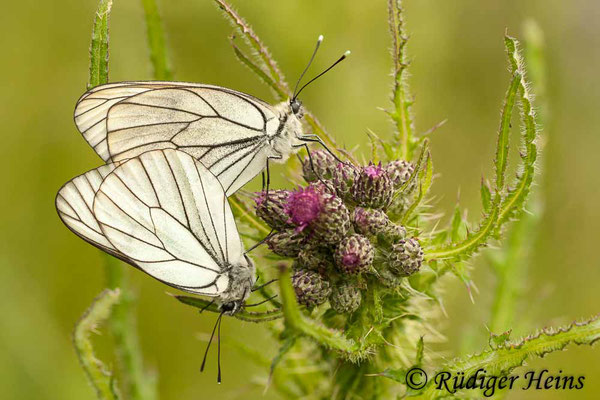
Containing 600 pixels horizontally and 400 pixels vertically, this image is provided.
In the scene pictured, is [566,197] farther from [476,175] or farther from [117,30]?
[117,30]

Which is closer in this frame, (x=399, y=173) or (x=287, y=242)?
(x=287, y=242)

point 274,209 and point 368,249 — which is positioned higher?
point 274,209

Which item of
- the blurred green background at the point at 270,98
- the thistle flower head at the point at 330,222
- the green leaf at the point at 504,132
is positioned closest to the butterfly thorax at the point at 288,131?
the thistle flower head at the point at 330,222

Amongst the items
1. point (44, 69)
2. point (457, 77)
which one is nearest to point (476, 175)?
point (457, 77)

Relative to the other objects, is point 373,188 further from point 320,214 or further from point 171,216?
point 171,216

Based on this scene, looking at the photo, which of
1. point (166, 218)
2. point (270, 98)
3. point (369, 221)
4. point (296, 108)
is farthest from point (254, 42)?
point (270, 98)

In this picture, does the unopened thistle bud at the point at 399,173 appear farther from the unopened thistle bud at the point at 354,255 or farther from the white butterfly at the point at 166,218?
the white butterfly at the point at 166,218

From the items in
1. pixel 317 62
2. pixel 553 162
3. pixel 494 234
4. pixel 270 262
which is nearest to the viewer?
pixel 494 234
